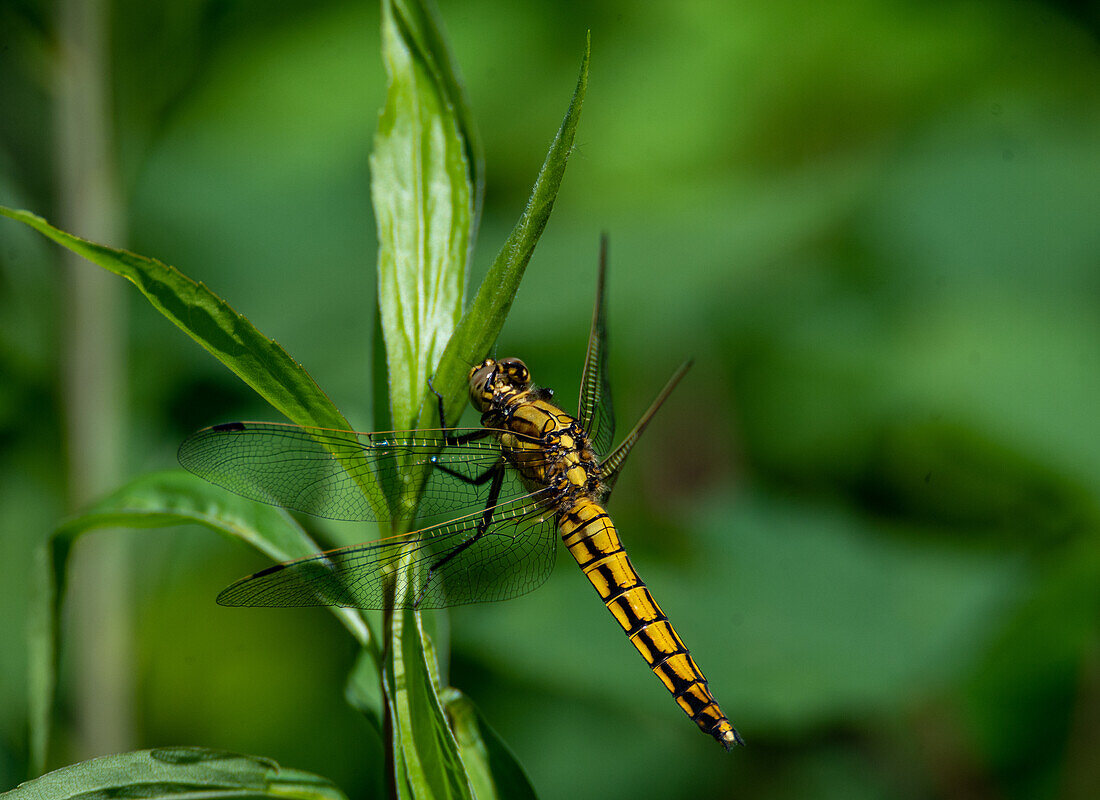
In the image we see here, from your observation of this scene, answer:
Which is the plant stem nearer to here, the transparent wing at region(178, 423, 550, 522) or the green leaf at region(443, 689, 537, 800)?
the transparent wing at region(178, 423, 550, 522)

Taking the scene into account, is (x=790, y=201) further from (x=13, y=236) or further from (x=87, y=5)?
(x=13, y=236)

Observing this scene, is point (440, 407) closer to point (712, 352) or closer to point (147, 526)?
point (147, 526)

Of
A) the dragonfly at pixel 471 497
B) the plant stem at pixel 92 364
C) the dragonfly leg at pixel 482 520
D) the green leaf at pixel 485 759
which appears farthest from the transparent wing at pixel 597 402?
the plant stem at pixel 92 364

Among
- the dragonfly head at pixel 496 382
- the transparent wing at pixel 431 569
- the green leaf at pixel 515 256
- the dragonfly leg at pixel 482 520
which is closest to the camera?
the green leaf at pixel 515 256

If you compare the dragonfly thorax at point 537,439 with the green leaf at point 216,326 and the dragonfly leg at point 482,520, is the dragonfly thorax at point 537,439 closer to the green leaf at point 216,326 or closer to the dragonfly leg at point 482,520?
the dragonfly leg at point 482,520

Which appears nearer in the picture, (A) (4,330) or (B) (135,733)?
(B) (135,733)

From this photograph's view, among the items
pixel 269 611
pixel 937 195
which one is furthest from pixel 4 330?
pixel 937 195
